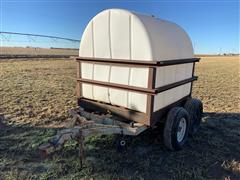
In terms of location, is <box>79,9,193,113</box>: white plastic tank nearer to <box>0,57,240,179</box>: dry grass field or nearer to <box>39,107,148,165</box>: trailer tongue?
<box>39,107,148,165</box>: trailer tongue

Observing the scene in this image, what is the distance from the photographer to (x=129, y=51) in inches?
137

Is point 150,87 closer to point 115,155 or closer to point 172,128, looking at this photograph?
point 172,128

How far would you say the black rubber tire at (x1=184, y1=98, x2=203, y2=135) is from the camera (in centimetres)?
471

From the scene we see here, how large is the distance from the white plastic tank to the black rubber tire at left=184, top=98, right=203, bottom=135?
532 millimetres

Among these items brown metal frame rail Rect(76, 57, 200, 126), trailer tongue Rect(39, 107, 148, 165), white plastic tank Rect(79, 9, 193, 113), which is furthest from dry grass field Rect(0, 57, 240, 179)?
white plastic tank Rect(79, 9, 193, 113)

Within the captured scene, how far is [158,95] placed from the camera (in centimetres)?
357

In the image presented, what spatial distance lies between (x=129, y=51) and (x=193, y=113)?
2249 mm

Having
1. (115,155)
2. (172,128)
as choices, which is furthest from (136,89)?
(115,155)

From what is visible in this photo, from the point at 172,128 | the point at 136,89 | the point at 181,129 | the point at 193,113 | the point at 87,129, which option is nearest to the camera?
the point at 87,129

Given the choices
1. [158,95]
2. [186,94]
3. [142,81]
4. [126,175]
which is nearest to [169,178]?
[126,175]

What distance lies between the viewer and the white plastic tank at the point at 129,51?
3.35 metres

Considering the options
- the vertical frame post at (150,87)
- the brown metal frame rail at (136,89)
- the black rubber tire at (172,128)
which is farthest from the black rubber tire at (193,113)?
the vertical frame post at (150,87)

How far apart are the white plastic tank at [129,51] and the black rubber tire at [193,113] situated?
1.75ft

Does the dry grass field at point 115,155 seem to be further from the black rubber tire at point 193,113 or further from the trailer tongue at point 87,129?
the trailer tongue at point 87,129
